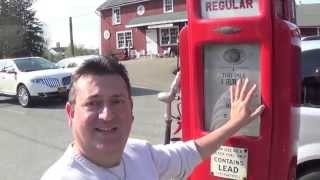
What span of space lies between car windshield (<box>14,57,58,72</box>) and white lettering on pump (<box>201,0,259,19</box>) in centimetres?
1482

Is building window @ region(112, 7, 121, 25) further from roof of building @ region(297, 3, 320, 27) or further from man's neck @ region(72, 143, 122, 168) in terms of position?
man's neck @ region(72, 143, 122, 168)

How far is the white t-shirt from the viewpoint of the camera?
2.47 m

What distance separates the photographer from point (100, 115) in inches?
97.0

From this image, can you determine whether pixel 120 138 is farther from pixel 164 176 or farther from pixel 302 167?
pixel 302 167

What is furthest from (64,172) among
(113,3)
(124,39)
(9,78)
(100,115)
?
(113,3)

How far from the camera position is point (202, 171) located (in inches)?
149

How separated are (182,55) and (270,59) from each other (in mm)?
607

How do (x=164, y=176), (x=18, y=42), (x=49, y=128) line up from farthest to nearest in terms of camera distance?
1. (x=18, y=42)
2. (x=49, y=128)
3. (x=164, y=176)

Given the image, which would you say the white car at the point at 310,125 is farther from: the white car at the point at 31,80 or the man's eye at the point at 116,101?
the white car at the point at 31,80

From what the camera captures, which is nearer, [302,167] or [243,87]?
[243,87]

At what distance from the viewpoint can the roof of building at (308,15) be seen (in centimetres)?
4928

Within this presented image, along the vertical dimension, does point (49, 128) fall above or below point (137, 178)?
below

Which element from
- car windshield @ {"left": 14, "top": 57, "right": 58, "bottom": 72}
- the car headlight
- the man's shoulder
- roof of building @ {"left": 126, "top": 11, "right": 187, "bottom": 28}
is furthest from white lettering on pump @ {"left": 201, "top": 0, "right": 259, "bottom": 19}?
roof of building @ {"left": 126, "top": 11, "right": 187, "bottom": 28}

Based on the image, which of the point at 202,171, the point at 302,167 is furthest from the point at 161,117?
the point at 202,171
